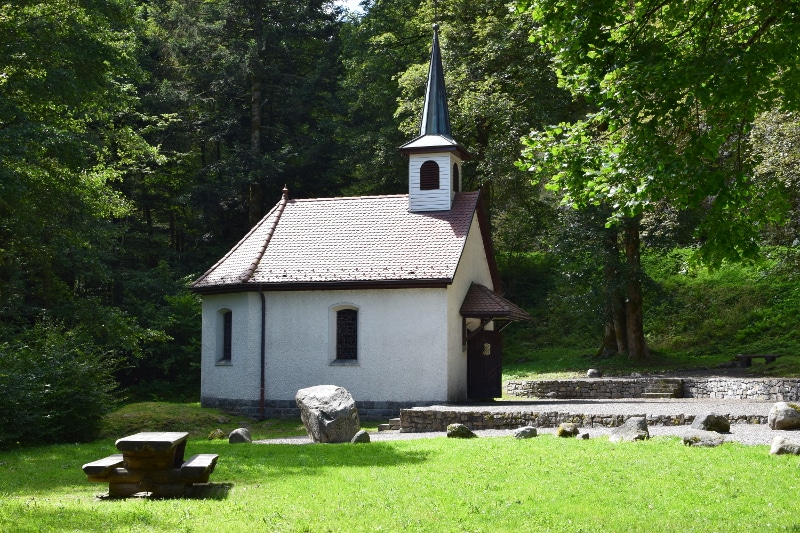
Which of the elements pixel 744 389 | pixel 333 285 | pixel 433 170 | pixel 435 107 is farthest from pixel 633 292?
pixel 333 285

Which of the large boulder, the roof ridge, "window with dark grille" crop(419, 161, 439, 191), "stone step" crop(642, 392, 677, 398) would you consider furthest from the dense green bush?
"stone step" crop(642, 392, 677, 398)

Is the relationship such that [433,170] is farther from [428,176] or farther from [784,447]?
[784,447]

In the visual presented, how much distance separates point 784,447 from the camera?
11914 mm

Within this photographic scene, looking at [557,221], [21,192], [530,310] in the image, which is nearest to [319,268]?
[21,192]

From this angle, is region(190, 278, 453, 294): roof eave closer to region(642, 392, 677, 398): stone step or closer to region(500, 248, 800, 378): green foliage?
region(642, 392, 677, 398): stone step

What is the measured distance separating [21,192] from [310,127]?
24.0 m

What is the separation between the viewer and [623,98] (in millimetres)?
9883

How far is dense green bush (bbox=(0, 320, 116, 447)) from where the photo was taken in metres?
16.0

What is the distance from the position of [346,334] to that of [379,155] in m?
16.2

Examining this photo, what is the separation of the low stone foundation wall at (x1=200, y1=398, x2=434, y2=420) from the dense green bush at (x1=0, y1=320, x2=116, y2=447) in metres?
5.37

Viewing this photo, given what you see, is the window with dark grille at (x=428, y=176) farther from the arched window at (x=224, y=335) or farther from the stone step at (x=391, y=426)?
the stone step at (x=391, y=426)

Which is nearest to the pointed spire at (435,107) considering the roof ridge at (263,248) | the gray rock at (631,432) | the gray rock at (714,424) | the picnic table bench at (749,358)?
the roof ridge at (263,248)

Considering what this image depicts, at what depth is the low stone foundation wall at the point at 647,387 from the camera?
21297 mm

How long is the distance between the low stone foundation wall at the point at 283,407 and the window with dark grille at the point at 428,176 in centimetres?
641
